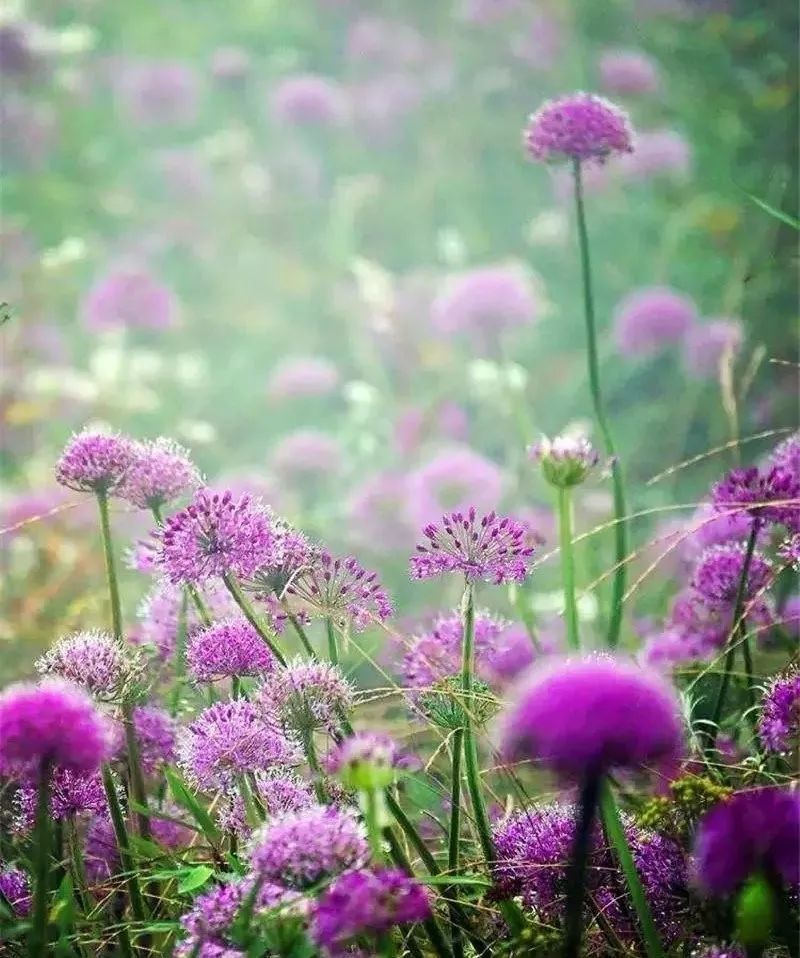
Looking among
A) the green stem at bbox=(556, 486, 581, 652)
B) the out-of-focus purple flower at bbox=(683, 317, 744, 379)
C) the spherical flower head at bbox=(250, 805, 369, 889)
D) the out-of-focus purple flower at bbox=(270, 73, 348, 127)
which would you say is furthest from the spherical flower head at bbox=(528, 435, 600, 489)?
the out-of-focus purple flower at bbox=(270, 73, 348, 127)

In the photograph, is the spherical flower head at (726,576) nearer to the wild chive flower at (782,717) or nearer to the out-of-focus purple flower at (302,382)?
the wild chive flower at (782,717)

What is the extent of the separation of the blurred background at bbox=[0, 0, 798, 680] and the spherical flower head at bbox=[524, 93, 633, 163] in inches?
25.7

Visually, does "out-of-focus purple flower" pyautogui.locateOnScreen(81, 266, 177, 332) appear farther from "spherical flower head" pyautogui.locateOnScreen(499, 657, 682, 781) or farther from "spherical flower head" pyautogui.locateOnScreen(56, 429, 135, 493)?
"spherical flower head" pyautogui.locateOnScreen(499, 657, 682, 781)

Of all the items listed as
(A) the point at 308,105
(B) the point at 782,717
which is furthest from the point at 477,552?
(A) the point at 308,105

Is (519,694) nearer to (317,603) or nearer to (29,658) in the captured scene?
(317,603)

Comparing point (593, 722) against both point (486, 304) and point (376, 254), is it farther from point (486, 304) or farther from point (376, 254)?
point (376, 254)

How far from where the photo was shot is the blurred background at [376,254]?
1720 mm

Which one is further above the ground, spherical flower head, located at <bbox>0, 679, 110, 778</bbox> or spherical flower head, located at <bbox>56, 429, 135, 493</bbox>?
spherical flower head, located at <bbox>56, 429, 135, 493</bbox>

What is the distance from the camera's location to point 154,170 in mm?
2475

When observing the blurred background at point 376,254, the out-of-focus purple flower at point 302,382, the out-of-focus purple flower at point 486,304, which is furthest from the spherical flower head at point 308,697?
the out-of-focus purple flower at point 302,382

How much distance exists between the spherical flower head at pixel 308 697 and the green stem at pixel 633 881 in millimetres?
143

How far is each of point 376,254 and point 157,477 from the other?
6.00 feet

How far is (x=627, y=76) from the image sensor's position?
6.70 feet

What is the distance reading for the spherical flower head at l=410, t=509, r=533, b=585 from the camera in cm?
64
